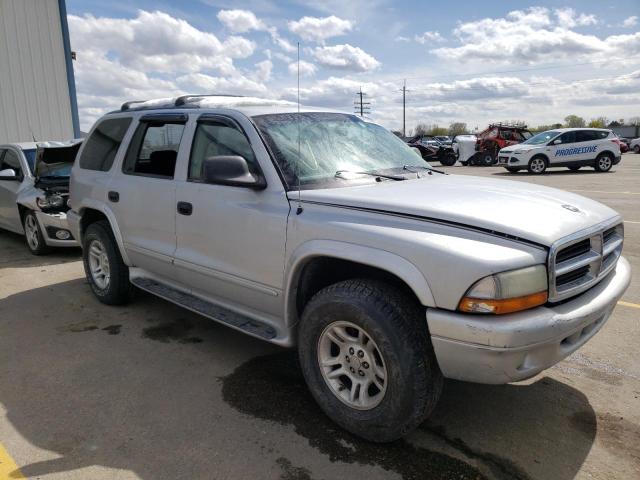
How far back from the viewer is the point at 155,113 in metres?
4.29

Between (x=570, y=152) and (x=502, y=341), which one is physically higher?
(x=570, y=152)

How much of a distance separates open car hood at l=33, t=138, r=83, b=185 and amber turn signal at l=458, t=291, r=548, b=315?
21.8 ft

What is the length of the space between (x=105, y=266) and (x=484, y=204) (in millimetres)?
3712

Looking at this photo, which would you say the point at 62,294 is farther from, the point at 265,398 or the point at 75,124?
the point at 75,124

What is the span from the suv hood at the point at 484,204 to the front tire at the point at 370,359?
45 centimetres

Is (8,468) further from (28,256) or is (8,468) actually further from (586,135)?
(586,135)

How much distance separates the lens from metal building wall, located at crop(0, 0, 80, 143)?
12.7m

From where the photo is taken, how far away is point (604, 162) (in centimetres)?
1917

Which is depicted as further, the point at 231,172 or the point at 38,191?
the point at 38,191

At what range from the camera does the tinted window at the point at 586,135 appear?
62.8 ft

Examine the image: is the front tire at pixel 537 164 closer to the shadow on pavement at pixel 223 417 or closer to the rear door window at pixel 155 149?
the shadow on pavement at pixel 223 417

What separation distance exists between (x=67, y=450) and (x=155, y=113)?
270 centimetres

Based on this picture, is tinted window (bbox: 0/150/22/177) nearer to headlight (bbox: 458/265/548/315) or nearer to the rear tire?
headlight (bbox: 458/265/548/315)

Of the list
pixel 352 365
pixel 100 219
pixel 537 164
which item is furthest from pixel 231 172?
pixel 537 164
